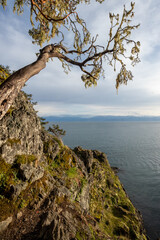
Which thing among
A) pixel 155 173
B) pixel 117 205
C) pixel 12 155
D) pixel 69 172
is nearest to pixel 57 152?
pixel 69 172

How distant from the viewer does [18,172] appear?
8508 mm

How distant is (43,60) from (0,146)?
6.69m

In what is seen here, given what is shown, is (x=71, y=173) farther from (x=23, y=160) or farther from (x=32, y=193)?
(x=23, y=160)

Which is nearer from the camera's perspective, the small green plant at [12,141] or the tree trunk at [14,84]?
the tree trunk at [14,84]

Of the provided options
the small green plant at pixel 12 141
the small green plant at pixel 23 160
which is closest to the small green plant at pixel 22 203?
the small green plant at pixel 23 160

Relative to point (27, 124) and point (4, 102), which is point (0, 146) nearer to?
point (27, 124)

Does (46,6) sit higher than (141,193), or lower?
higher

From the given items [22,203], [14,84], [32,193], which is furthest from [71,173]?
[14,84]

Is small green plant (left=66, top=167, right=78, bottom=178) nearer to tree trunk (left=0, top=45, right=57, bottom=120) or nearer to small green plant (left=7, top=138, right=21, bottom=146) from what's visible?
small green plant (left=7, top=138, right=21, bottom=146)

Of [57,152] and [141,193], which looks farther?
[141,193]

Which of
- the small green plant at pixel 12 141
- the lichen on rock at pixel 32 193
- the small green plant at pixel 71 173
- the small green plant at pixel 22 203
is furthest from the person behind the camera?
the small green plant at pixel 71 173

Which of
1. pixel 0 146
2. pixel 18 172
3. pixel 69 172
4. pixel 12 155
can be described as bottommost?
pixel 69 172

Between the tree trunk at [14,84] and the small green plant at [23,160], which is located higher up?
the tree trunk at [14,84]

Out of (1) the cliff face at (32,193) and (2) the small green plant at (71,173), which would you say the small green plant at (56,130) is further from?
(1) the cliff face at (32,193)
